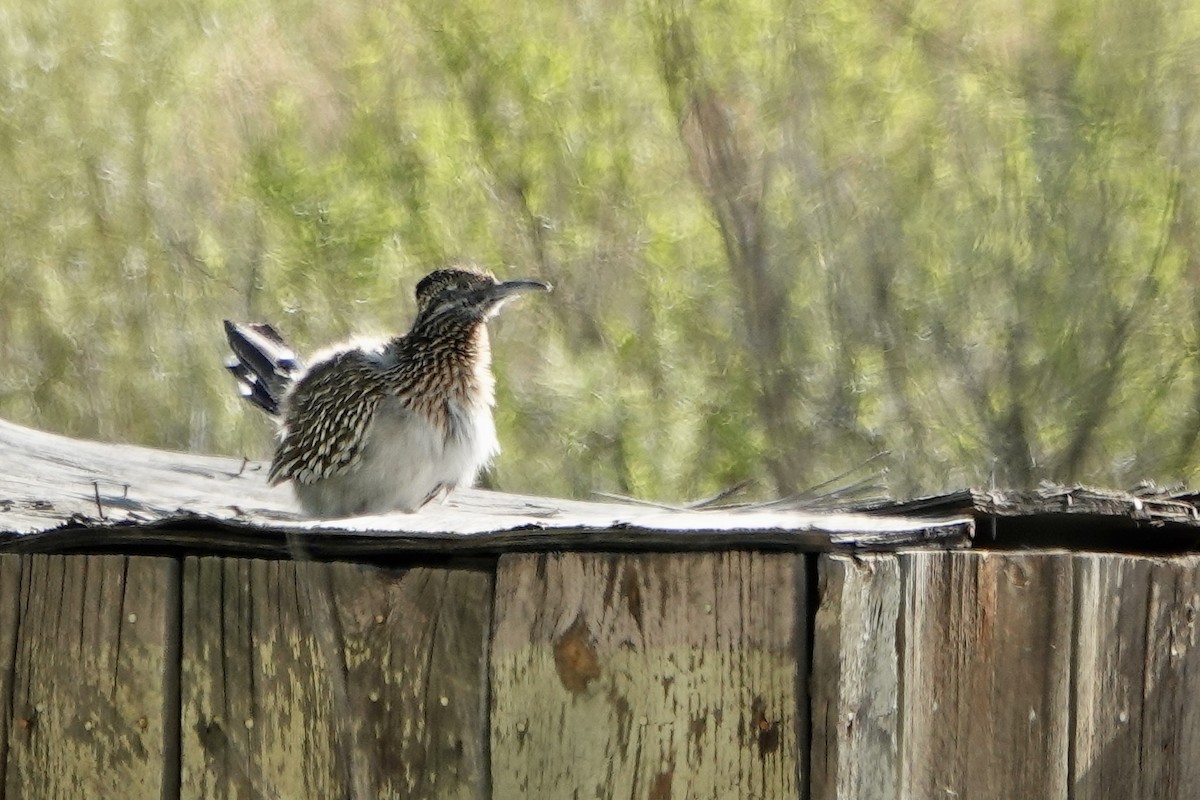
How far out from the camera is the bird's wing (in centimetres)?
522

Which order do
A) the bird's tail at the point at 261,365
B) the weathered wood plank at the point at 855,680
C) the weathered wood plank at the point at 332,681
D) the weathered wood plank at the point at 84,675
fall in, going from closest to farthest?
the weathered wood plank at the point at 855,680, the weathered wood plank at the point at 332,681, the weathered wood plank at the point at 84,675, the bird's tail at the point at 261,365

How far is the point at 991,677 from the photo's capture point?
9.19 ft

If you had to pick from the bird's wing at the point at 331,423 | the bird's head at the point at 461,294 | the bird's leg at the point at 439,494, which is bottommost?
the bird's leg at the point at 439,494

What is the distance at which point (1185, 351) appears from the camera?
316 inches

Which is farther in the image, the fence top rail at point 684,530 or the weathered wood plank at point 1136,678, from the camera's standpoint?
the weathered wood plank at point 1136,678

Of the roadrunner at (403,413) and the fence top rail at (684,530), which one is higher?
the roadrunner at (403,413)

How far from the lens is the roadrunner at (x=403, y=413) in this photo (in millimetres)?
5223

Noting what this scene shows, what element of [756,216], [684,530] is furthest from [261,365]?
[684,530]

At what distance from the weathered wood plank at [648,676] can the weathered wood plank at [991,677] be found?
0.29 m

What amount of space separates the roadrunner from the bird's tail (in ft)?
1.39

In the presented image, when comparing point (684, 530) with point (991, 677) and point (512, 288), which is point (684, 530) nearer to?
point (991, 677)

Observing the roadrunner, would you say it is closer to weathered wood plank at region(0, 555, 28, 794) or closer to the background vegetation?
weathered wood plank at region(0, 555, 28, 794)

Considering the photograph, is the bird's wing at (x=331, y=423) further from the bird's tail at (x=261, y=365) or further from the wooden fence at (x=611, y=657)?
the wooden fence at (x=611, y=657)

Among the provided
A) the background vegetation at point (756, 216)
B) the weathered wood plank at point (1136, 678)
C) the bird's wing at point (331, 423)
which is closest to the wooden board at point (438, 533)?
the weathered wood plank at point (1136, 678)
